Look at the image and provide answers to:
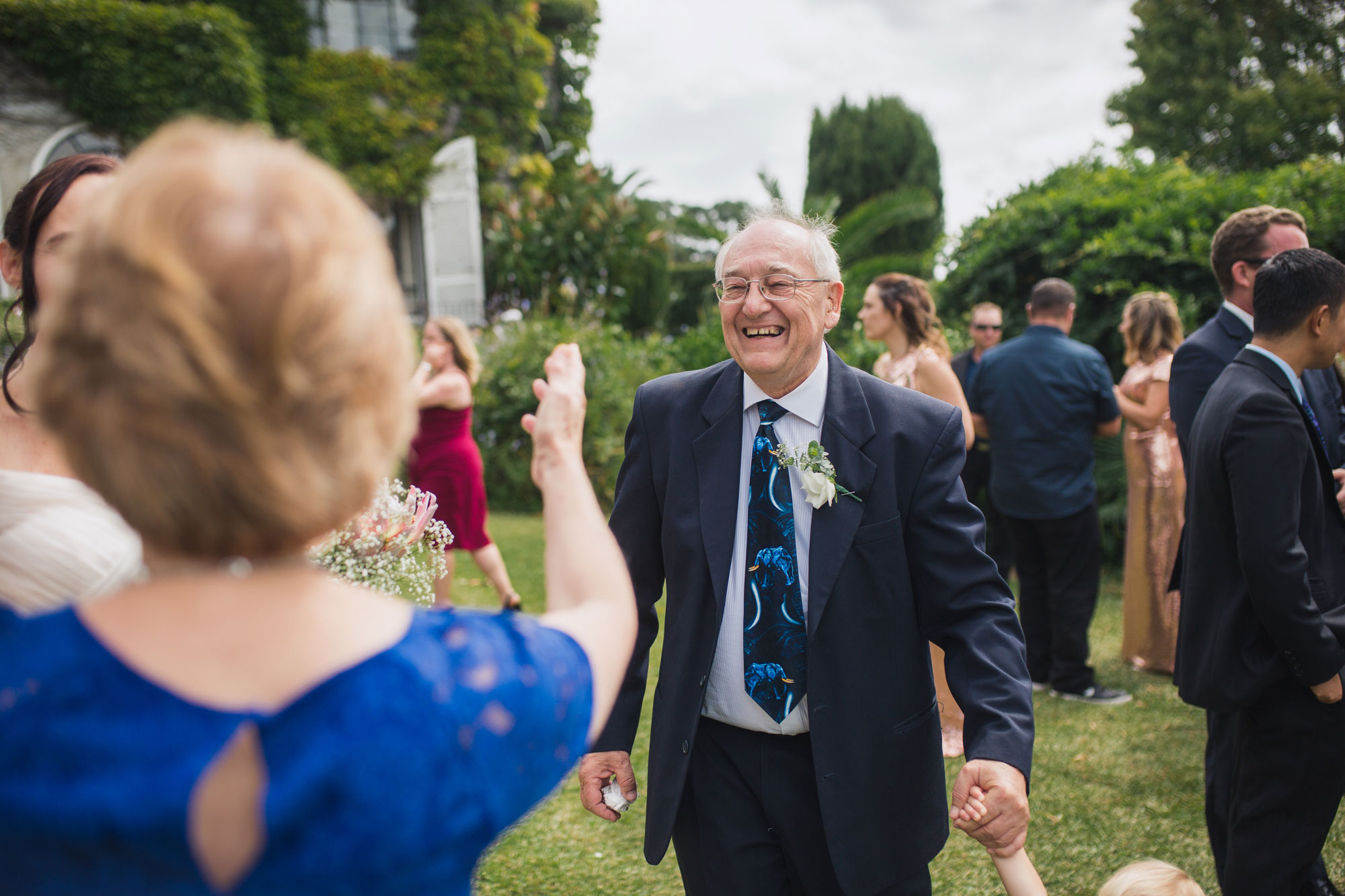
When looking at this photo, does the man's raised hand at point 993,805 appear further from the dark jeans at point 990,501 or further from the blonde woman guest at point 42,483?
the dark jeans at point 990,501

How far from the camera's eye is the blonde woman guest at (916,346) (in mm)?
4746

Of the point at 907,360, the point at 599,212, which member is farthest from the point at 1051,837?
the point at 599,212

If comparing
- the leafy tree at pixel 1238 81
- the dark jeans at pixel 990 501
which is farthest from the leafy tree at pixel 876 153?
the dark jeans at pixel 990 501

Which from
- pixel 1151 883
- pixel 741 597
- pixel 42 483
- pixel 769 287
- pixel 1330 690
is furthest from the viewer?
pixel 1330 690

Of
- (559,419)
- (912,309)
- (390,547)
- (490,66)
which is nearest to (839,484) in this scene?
(559,419)

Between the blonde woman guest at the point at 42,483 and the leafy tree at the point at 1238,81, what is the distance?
2628 centimetres

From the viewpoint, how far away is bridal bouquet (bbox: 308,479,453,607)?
7.89 feet

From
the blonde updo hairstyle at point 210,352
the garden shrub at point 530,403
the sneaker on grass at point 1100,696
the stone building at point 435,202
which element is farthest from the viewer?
the stone building at point 435,202

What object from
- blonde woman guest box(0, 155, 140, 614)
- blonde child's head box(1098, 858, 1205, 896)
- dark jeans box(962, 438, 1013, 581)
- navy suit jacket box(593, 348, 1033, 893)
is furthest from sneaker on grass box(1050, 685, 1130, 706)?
blonde woman guest box(0, 155, 140, 614)

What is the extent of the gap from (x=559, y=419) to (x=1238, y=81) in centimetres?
3098

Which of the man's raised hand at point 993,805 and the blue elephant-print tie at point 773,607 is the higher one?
the blue elephant-print tie at point 773,607

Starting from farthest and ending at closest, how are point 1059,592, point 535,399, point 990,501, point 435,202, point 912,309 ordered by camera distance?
point 435,202 → point 535,399 → point 990,501 → point 1059,592 → point 912,309

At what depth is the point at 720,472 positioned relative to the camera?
2301 millimetres

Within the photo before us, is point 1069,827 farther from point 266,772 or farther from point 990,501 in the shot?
point 266,772
